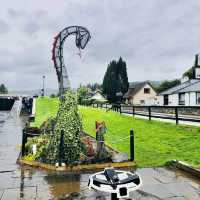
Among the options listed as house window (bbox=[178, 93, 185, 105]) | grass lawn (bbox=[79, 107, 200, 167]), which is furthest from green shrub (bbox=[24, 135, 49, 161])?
house window (bbox=[178, 93, 185, 105])

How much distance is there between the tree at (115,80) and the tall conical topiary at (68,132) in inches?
3003

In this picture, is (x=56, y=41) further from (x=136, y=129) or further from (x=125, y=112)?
(x=125, y=112)

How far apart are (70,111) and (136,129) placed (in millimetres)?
9240

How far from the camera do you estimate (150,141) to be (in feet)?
51.9

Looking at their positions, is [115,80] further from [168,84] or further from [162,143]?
[162,143]

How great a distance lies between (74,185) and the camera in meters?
8.88

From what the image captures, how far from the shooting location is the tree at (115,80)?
88.8 metres

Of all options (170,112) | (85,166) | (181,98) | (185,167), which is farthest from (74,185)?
(181,98)

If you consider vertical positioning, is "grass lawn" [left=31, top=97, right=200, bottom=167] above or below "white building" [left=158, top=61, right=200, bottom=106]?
below

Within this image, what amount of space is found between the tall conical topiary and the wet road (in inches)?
30.1

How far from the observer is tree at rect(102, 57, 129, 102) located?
88.8m

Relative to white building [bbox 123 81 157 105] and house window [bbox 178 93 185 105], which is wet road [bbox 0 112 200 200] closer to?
house window [bbox 178 93 185 105]

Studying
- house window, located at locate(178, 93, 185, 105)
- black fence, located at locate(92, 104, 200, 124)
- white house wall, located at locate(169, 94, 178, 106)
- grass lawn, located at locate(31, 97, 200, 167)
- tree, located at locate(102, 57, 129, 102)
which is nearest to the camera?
grass lawn, located at locate(31, 97, 200, 167)

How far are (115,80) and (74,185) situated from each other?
8157 centimetres
